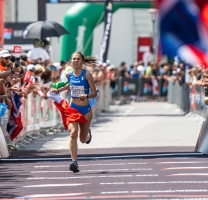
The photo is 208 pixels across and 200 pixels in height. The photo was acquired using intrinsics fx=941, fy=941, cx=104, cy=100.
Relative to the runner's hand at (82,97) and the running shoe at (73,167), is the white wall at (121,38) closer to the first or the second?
the runner's hand at (82,97)

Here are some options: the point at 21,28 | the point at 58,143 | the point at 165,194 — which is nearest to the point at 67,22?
the point at 21,28

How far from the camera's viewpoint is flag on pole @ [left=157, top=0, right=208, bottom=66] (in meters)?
5.77

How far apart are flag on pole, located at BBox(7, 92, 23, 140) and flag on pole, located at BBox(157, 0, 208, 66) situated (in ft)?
39.4

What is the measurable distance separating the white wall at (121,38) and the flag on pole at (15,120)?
3641 centimetres

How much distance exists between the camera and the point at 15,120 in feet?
58.6

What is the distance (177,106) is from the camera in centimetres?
3650

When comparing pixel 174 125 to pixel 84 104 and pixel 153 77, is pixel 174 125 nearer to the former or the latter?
pixel 84 104

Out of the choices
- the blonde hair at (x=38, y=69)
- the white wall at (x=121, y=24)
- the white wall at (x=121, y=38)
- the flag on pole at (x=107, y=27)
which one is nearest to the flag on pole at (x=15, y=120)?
the blonde hair at (x=38, y=69)

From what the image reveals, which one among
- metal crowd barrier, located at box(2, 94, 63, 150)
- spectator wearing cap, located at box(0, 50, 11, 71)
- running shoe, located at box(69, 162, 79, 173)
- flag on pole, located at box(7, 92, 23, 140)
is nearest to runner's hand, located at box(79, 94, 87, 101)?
running shoe, located at box(69, 162, 79, 173)

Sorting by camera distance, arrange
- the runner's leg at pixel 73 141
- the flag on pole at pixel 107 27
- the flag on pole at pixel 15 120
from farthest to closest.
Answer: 1. the flag on pole at pixel 107 27
2. the flag on pole at pixel 15 120
3. the runner's leg at pixel 73 141

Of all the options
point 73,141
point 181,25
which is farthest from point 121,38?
point 181,25

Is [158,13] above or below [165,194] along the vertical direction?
above

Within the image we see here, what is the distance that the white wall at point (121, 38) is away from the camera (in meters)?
54.5

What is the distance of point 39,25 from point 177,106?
11.9 metres
